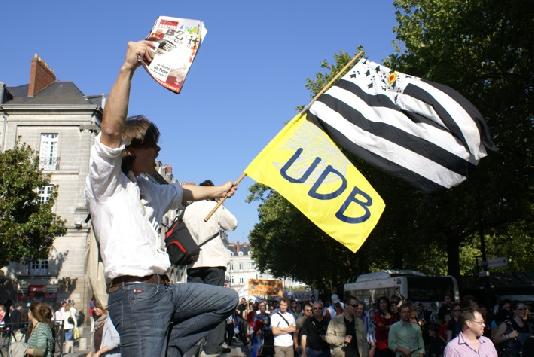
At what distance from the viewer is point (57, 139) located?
46.1m

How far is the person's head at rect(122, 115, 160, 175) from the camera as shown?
3445 millimetres

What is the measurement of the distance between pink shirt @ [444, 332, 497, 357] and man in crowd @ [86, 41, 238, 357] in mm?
4881

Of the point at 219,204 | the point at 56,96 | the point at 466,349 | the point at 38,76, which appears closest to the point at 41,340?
the point at 219,204

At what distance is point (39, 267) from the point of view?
144 feet

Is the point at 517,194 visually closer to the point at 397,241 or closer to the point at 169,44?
the point at 397,241

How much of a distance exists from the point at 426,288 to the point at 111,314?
25872mm

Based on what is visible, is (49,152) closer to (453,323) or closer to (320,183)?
(453,323)

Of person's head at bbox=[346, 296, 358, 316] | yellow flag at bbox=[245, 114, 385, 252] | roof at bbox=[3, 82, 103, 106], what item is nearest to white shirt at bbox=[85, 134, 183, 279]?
yellow flag at bbox=[245, 114, 385, 252]

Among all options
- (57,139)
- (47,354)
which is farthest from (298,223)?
(47,354)

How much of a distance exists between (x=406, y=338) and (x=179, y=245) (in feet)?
21.8

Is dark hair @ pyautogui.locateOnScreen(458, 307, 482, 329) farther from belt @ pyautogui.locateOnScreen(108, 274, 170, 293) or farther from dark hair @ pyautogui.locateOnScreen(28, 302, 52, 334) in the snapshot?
dark hair @ pyautogui.locateOnScreen(28, 302, 52, 334)

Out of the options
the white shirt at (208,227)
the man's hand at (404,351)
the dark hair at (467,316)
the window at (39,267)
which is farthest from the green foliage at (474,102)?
the window at (39,267)

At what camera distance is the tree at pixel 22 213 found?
31203 mm

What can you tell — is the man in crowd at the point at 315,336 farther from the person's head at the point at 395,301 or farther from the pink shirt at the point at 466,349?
the pink shirt at the point at 466,349
